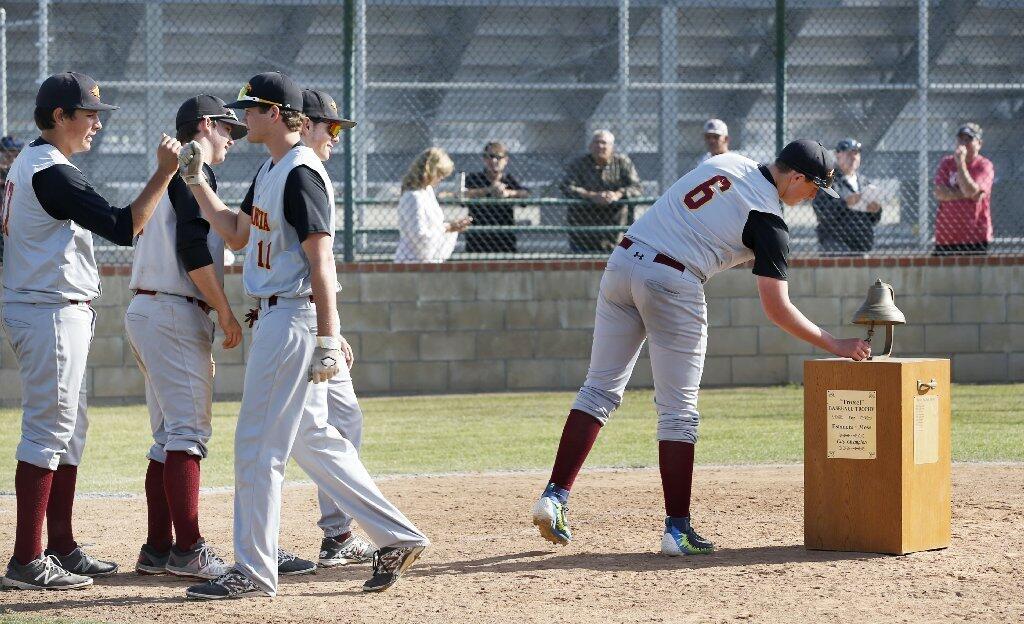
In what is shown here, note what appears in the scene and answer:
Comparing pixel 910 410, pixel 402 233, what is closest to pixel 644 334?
pixel 910 410

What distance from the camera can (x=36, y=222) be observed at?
17.6 feet

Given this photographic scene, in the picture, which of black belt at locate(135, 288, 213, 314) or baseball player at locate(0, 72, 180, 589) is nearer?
baseball player at locate(0, 72, 180, 589)

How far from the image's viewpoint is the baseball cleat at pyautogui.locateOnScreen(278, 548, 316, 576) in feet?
18.3

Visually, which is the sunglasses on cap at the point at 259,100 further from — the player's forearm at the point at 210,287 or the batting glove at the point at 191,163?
the player's forearm at the point at 210,287

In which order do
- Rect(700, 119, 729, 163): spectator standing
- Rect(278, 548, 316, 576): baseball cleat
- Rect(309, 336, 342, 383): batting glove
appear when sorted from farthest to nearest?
1. Rect(700, 119, 729, 163): spectator standing
2. Rect(278, 548, 316, 576): baseball cleat
3. Rect(309, 336, 342, 383): batting glove

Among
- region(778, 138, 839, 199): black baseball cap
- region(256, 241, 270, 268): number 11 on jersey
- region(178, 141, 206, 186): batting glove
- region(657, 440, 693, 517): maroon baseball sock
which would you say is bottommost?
region(657, 440, 693, 517): maroon baseball sock

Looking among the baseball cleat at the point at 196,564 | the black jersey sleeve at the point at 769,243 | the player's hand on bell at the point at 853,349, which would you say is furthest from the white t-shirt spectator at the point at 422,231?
the baseball cleat at the point at 196,564

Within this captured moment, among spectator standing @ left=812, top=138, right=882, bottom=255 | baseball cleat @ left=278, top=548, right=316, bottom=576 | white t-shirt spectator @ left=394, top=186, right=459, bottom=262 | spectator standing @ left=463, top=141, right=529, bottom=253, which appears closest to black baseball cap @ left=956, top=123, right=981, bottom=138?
Result: spectator standing @ left=812, top=138, right=882, bottom=255

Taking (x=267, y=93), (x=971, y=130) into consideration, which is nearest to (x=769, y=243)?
(x=267, y=93)

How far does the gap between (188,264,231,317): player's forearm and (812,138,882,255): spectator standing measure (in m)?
8.85

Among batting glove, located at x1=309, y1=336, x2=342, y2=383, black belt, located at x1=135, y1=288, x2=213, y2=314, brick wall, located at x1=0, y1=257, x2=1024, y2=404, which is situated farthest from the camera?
brick wall, located at x1=0, y1=257, x2=1024, y2=404

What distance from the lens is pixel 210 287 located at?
17.7ft

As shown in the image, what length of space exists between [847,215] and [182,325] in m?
9.10

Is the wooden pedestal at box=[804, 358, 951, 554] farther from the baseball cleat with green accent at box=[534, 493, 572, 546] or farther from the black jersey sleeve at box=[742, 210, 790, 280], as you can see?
the baseball cleat with green accent at box=[534, 493, 572, 546]
